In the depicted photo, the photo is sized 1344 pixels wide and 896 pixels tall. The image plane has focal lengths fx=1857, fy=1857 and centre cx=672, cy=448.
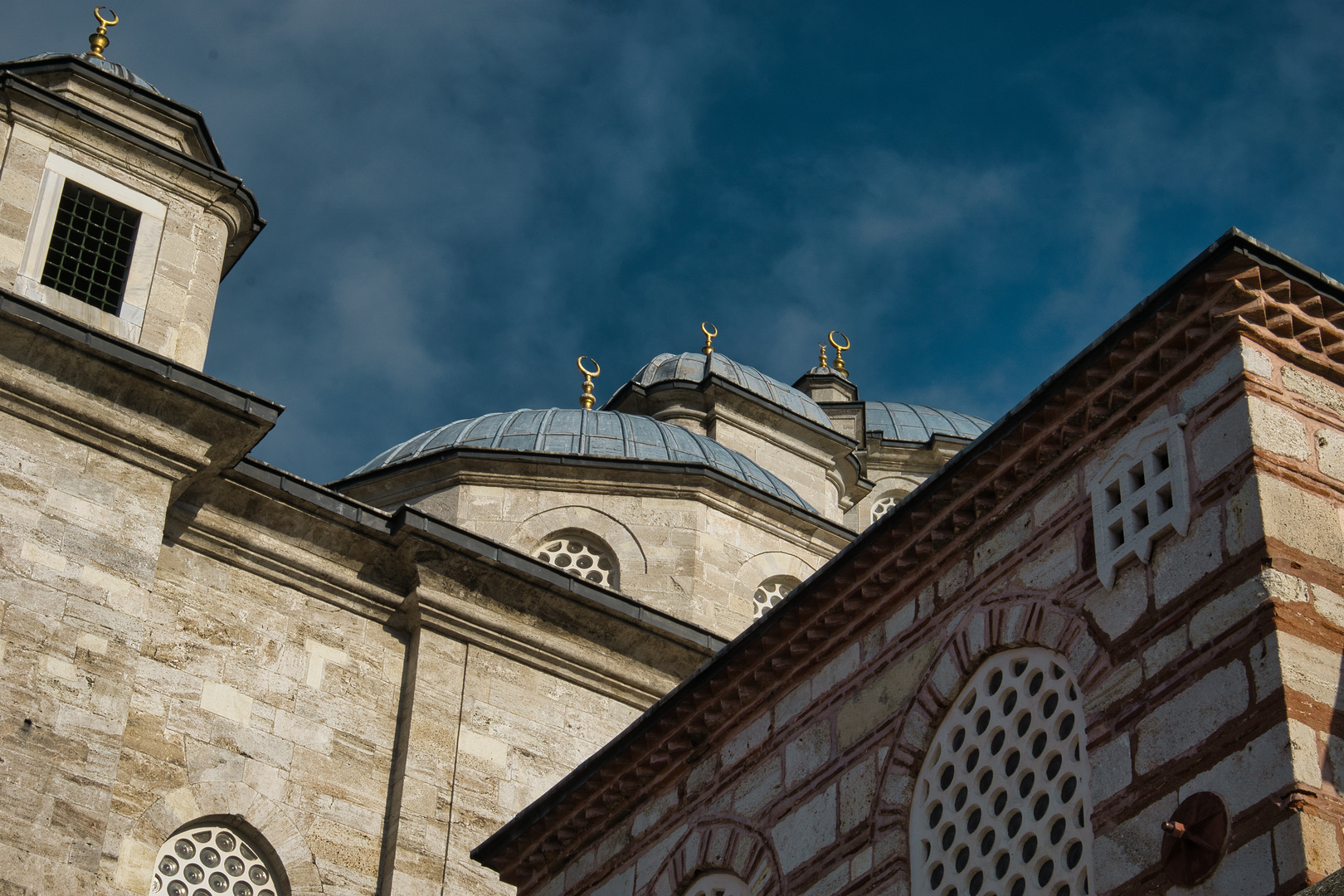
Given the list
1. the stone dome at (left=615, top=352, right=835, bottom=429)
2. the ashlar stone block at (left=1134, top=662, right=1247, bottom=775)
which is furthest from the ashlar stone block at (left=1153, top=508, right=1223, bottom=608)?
the stone dome at (left=615, top=352, right=835, bottom=429)

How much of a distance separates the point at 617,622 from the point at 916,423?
14.6m

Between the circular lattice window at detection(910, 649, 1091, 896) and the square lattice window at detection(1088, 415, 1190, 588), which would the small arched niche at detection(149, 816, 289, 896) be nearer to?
the circular lattice window at detection(910, 649, 1091, 896)

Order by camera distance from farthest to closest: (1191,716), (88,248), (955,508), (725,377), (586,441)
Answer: (725,377) < (586,441) < (88,248) < (955,508) < (1191,716)

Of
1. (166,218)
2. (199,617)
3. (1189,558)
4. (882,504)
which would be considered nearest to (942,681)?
(1189,558)

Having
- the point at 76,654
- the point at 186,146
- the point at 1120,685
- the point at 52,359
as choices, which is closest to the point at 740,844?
the point at 1120,685

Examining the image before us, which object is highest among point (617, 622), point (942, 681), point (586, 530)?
point (586, 530)

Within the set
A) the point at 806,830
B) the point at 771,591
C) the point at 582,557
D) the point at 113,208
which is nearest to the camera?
the point at 806,830

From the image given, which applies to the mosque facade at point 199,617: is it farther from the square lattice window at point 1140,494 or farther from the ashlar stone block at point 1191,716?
the ashlar stone block at point 1191,716

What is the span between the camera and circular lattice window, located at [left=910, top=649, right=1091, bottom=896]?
7055 millimetres

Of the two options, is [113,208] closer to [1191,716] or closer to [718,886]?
[718,886]

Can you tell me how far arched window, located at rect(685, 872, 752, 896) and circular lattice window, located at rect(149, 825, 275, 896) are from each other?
3.89 meters

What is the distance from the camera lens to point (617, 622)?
46.3 feet

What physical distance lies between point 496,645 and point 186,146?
4.87 meters

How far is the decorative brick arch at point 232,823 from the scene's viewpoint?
1145 centimetres
